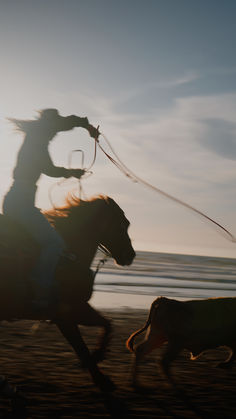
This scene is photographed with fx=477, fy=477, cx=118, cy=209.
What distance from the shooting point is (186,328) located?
21.9 feet

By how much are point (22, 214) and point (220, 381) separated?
3758 millimetres

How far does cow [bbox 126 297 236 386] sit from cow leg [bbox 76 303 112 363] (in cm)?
63

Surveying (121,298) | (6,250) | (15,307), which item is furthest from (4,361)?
(121,298)

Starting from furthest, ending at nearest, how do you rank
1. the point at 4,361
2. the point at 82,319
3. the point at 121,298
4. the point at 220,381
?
the point at 121,298
the point at 4,361
the point at 220,381
the point at 82,319

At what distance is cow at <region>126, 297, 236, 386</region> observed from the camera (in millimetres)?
6579

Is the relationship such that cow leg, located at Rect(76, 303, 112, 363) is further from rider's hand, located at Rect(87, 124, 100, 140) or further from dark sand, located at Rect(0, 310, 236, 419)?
rider's hand, located at Rect(87, 124, 100, 140)

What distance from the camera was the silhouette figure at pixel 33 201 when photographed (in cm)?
560

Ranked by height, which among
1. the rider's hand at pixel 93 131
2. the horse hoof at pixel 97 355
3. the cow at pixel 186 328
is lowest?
the horse hoof at pixel 97 355

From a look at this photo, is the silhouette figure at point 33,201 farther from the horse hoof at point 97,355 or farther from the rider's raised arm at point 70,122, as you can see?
the horse hoof at point 97,355

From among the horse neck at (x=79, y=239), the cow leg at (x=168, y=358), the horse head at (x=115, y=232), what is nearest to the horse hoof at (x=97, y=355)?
the cow leg at (x=168, y=358)

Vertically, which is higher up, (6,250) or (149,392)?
(6,250)

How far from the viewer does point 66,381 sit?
6.44 m

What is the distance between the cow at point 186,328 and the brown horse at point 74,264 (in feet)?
2.74

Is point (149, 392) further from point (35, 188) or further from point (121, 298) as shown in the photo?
point (121, 298)
